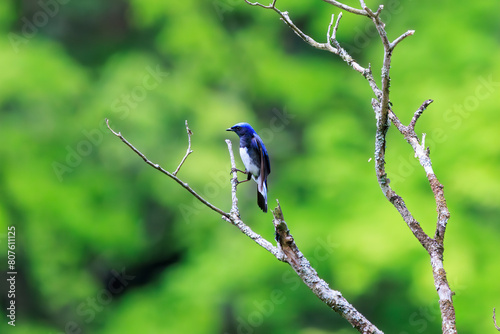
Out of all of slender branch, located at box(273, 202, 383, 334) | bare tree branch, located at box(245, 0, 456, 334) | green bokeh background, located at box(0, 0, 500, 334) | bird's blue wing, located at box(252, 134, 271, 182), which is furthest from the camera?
green bokeh background, located at box(0, 0, 500, 334)

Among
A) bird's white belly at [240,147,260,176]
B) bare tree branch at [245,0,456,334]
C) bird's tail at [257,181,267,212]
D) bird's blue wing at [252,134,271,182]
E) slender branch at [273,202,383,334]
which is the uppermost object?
bird's blue wing at [252,134,271,182]

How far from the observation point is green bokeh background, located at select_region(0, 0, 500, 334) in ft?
24.0

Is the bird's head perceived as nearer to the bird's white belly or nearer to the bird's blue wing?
the bird's blue wing

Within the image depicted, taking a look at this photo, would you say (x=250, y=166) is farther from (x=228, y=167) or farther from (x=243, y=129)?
(x=228, y=167)

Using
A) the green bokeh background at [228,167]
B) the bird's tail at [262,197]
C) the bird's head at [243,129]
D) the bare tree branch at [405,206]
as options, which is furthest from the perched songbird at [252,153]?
the green bokeh background at [228,167]

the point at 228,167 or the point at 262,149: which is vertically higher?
the point at 228,167

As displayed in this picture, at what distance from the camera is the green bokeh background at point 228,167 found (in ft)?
24.0

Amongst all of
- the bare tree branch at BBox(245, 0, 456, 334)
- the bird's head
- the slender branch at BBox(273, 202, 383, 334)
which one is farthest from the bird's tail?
the slender branch at BBox(273, 202, 383, 334)

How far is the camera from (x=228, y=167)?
8273 mm

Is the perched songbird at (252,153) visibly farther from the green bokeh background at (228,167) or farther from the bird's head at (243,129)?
the green bokeh background at (228,167)

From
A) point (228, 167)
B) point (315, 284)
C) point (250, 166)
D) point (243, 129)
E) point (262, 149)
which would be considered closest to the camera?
point (315, 284)

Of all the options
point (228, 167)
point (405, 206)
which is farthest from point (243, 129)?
point (228, 167)

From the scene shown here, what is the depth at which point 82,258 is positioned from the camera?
9.12 m

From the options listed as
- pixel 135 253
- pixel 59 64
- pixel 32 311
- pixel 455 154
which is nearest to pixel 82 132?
pixel 59 64
